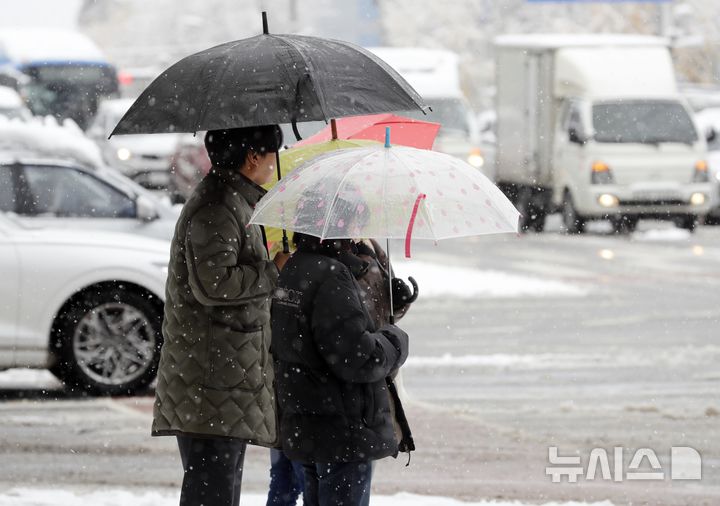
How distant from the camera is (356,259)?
4.37 m

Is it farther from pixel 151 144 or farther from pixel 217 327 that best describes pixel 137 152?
pixel 217 327

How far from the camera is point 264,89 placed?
15.3ft

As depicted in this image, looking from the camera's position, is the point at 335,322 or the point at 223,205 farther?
the point at 223,205

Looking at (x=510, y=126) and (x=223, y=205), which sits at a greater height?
(x=223, y=205)

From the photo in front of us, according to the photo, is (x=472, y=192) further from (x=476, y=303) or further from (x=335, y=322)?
(x=476, y=303)

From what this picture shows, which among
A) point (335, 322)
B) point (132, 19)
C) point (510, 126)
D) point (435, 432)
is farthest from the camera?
point (132, 19)

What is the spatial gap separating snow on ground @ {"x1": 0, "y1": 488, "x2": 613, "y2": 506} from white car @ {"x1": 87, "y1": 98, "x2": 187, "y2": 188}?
19948 millimetres

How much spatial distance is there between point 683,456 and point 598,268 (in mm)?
9073

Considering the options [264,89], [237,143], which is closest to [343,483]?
[237,143]

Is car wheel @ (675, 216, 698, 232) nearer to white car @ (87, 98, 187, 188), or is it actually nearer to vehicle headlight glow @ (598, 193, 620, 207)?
vehicle headlight glow @ (598, 193, 620, 207)

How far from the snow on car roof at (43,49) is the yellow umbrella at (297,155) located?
31644 millimetres

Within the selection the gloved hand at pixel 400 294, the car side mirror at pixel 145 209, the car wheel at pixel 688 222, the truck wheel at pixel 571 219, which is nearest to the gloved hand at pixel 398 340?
Result: the gloved hand at pixel 400 294

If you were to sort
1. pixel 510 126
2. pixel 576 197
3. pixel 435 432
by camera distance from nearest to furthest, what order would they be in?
pixel 435 432 → pixel 576 197 → pixel 510 126

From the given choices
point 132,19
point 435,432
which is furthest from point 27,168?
point 132,19
